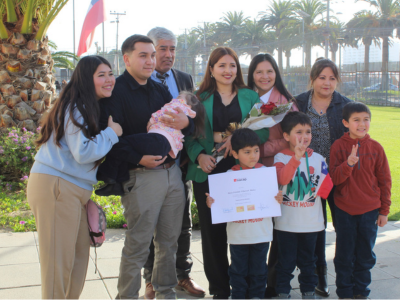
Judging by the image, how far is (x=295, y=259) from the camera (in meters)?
3.29

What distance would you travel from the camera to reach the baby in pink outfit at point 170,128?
2.98 m

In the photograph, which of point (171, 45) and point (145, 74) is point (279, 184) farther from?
point (171, 45)

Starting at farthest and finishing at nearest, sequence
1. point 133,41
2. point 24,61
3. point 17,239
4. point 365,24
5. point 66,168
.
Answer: point 365,24 < point 24,61 < point 17,239 < point 133,41 < point 66,168

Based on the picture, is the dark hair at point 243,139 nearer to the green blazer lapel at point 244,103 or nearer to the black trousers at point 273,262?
the green blazer lapel at point 244,103

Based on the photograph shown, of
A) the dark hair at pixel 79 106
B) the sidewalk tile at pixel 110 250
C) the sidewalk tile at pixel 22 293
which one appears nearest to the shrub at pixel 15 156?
the sidewalk tile at pixel 110 250

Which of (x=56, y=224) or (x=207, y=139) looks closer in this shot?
(x=56, y=224)

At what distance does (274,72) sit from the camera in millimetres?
3627

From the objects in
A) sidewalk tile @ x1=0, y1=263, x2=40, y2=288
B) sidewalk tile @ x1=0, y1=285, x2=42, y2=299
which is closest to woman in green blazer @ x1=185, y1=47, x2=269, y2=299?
sidewalk tile @ x1=0, y1=285, x2=42, y2=299

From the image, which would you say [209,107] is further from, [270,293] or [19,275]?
[19,275]

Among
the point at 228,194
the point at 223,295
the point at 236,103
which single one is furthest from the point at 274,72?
the point at 223,295

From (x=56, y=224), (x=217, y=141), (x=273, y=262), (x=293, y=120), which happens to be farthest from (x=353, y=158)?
(x=56, y=224)

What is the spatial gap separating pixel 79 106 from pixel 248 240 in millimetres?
1662

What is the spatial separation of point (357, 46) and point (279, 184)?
55.0 metres

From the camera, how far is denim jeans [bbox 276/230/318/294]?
3.26 m
